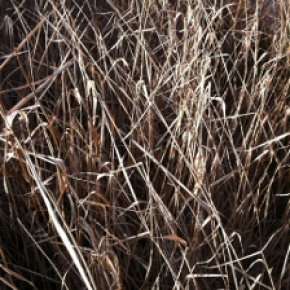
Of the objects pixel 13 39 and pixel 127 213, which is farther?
pixel 13 39

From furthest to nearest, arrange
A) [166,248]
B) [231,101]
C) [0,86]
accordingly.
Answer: [231,101] < [0,86] < [166,248]

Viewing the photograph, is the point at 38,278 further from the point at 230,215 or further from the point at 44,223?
the point at 230,215

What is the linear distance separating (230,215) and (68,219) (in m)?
0.30

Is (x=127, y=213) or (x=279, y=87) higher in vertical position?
(x=279, y=87)

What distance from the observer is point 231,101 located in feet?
4.34

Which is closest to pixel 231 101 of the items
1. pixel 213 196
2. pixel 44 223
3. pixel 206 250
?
pixel 213 196

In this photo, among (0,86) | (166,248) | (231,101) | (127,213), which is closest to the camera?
(166,248)

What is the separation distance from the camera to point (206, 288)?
94 centimetres

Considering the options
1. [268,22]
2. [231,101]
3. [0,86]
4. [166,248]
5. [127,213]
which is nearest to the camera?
[166,248]

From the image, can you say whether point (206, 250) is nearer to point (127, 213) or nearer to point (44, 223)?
point (127, 213)

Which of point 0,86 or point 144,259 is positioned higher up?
point 0,86

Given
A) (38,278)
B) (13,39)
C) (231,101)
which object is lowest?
(38,278)

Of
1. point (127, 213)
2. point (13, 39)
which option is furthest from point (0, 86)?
point (127, 213)

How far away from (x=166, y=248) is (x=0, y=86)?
53 centimetres
